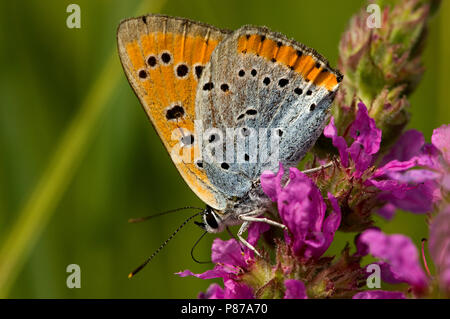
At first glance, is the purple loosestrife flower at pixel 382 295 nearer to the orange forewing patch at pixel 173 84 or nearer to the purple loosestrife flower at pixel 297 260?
the purple loosestrife flower at pixel 297 260

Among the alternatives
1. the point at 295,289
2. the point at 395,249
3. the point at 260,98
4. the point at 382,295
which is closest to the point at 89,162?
the point at 260,98

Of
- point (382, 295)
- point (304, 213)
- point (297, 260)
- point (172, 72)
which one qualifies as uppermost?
point (172, 72)

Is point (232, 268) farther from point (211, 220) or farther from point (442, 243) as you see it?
point (442, 243)

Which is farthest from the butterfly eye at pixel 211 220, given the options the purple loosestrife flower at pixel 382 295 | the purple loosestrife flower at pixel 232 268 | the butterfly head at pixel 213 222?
the purple loosestrife flower at pixel 382 295

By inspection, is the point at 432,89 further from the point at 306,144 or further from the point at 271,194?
the point at 271,194

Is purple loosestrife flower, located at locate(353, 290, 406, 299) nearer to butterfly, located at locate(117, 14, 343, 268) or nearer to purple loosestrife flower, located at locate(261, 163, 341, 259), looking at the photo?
purple loosestrife flower, located at locate(261, 163, 341, 259)
